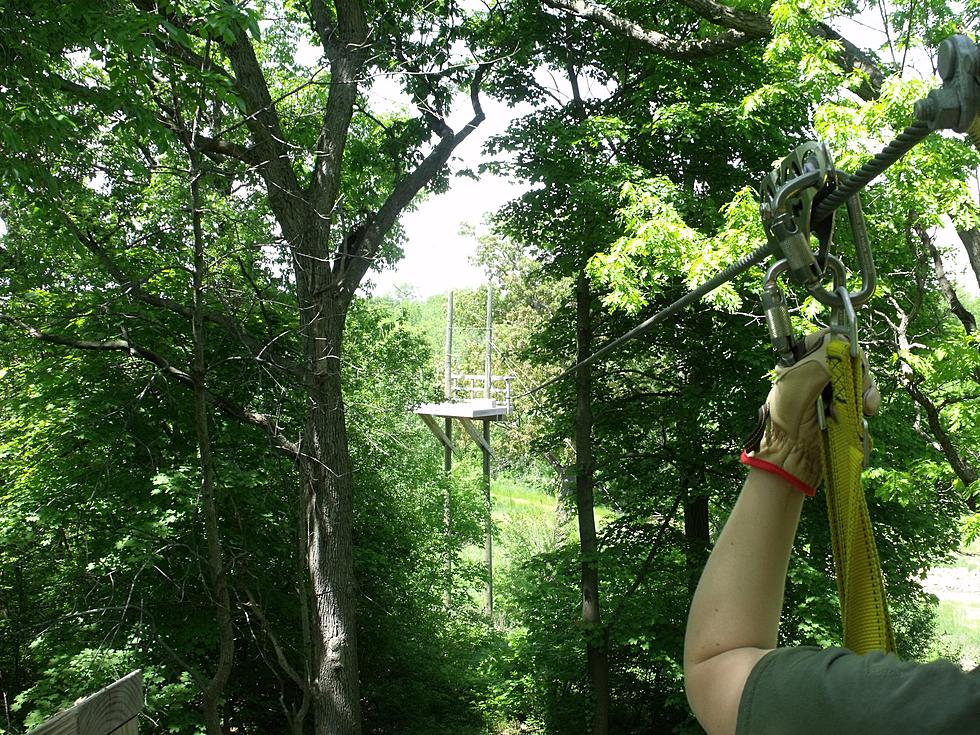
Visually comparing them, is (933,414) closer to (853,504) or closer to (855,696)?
(853,504)

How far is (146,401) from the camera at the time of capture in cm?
777

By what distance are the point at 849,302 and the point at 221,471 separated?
23.5ft

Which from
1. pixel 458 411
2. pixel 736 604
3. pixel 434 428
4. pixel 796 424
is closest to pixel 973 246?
pixel 796 424

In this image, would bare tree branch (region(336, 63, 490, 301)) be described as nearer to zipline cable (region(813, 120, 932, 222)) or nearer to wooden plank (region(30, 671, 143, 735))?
wooden plank (region(30, 671, 143, 735))

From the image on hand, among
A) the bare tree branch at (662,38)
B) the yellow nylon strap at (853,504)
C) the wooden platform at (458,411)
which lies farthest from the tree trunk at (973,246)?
the wooden platform at (458,411)

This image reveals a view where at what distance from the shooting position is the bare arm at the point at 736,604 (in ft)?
2.60

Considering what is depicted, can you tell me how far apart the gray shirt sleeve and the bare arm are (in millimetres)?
44

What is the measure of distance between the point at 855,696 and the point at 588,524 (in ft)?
31.0

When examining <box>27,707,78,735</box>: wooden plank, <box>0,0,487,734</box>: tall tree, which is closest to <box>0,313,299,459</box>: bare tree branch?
<box>0,0,487,734</box>: tall tree

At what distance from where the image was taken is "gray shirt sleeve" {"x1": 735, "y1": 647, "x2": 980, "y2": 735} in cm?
64

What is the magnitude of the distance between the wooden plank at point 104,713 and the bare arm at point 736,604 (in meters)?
1.42

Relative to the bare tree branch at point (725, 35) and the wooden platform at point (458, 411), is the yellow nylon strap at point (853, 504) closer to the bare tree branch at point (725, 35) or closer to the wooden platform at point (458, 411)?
the bare tree branch at point (725, 35)

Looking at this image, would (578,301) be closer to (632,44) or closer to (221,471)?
(632,44)

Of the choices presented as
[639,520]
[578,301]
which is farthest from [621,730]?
[578,301]
